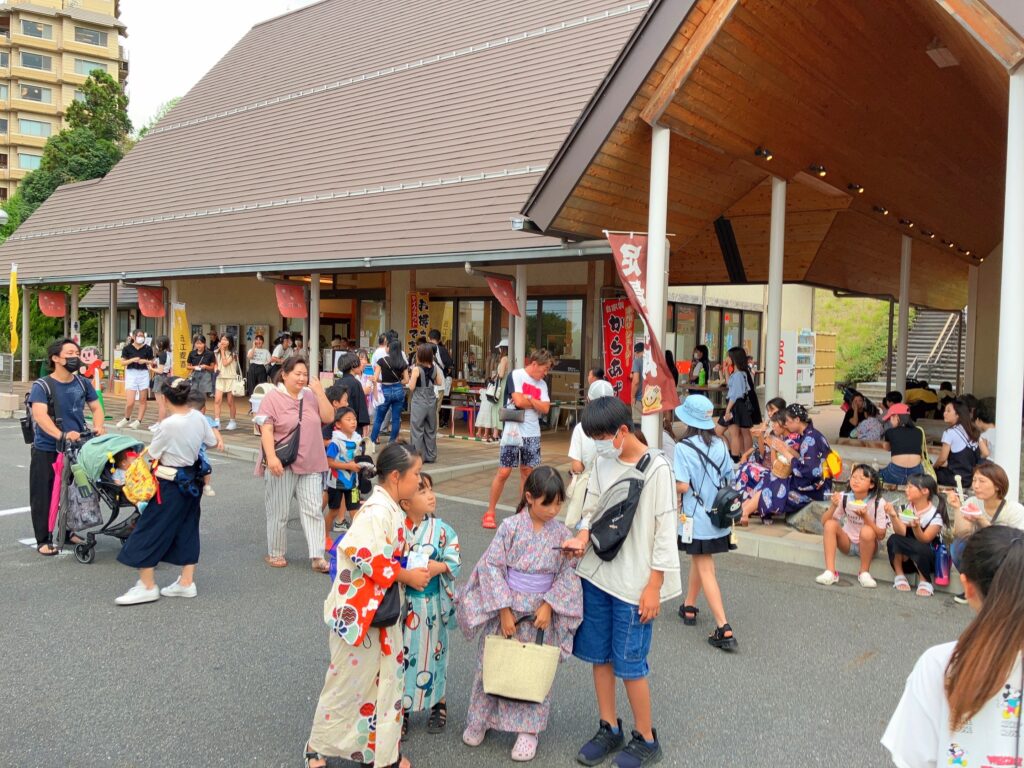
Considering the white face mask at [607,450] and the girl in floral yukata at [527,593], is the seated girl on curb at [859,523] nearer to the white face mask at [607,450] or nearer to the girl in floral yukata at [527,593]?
the white face mask at [607,450]

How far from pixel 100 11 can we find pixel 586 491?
81.3m

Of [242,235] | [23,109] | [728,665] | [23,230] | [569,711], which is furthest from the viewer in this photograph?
[23,109]

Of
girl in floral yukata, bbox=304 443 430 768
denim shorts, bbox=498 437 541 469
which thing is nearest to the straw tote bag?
girl in floral yukata, bbox=304 443 430 768

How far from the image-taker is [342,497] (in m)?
7.04

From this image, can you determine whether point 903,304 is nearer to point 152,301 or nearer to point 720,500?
point 720,500

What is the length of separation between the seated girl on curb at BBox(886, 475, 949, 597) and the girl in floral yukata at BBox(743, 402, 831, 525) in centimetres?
154

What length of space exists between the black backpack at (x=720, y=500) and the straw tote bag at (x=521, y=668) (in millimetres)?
1916

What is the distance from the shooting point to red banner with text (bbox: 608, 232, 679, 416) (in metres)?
7.95

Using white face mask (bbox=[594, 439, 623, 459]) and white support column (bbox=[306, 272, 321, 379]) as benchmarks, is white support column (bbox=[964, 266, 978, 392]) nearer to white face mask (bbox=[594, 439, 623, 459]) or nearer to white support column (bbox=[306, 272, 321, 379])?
white support column (bbox=[306, 272, 321, 379])

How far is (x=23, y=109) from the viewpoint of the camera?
2462 inches

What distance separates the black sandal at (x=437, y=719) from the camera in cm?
376

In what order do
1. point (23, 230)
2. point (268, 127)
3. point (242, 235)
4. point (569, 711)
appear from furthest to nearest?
point (23, 230), point (268, 127), point (242, 235), point (569, 711)

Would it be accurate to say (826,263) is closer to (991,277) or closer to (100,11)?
(991,277)

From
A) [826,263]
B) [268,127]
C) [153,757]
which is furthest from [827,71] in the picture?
[268,127]
